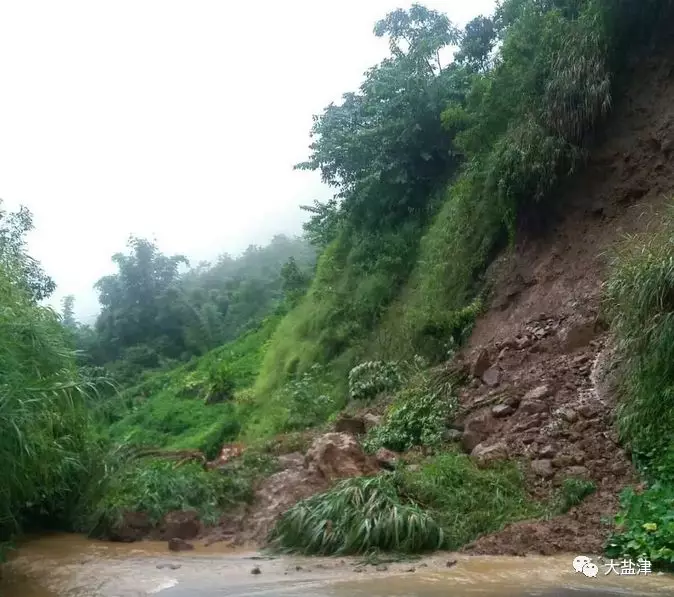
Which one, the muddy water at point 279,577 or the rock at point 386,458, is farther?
the rock at point 386,458

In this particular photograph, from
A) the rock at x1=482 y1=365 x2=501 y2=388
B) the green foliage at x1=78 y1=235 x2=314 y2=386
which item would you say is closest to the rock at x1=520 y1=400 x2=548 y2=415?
the rock at x1=482 y1=365 x2=501 y2=388

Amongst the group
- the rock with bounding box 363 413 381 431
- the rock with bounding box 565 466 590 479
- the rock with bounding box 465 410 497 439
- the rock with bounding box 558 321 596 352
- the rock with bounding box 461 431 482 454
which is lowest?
the rock with bounding box 565 466 590 479

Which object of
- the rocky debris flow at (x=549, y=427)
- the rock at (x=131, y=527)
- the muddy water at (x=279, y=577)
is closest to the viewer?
the muddy water at (x=279, y=577)

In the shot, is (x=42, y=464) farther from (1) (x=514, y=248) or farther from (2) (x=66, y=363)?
(1) (x=514, y=248)

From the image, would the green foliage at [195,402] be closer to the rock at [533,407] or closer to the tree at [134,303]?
the tree at [134,303]

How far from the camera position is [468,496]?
8508mm

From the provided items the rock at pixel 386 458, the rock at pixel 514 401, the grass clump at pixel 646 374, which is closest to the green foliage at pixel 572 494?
the grass clump at pixel 646 374

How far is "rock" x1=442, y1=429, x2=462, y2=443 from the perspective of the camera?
35.4 feet

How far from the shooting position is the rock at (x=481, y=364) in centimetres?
1188

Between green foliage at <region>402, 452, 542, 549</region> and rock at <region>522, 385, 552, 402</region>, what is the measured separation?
138 centimetres

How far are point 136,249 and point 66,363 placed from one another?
97.8 ft

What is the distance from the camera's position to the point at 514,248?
574 inches

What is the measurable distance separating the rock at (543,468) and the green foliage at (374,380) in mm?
5211

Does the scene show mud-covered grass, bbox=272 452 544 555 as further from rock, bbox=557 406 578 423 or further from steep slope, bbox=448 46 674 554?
rock, bbox=557 406 578 423
